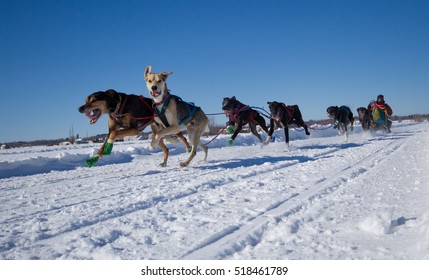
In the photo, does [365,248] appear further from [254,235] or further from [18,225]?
[18,225]

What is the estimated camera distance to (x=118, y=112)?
20.0 feet

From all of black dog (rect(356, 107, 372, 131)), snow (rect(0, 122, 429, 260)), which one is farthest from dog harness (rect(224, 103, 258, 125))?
black dog (rect(356, 107, 372, 131))

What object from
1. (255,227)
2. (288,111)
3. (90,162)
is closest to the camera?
(255,227)

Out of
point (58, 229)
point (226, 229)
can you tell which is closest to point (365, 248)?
point (226, 229)

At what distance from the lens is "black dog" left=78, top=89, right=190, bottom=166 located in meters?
5.79

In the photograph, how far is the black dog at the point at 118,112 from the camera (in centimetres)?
579

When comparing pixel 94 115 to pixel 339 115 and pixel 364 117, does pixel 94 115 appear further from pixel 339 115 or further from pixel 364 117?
pixel 364 117

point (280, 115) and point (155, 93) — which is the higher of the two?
point (155, 93)

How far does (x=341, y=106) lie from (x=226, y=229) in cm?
1498

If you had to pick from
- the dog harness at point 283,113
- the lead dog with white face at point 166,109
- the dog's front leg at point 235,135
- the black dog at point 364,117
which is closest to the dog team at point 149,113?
the lead dog with white face at point 166,109

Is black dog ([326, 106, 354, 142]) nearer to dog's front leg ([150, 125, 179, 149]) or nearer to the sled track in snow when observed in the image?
dog's front leg ([150, 125, 179, 149])

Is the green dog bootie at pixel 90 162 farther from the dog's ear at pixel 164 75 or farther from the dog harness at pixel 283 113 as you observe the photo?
the dog harness at pixel 283 113

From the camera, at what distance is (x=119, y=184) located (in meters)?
4.48

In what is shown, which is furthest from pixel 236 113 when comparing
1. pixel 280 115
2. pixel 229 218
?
pixel 229 218
